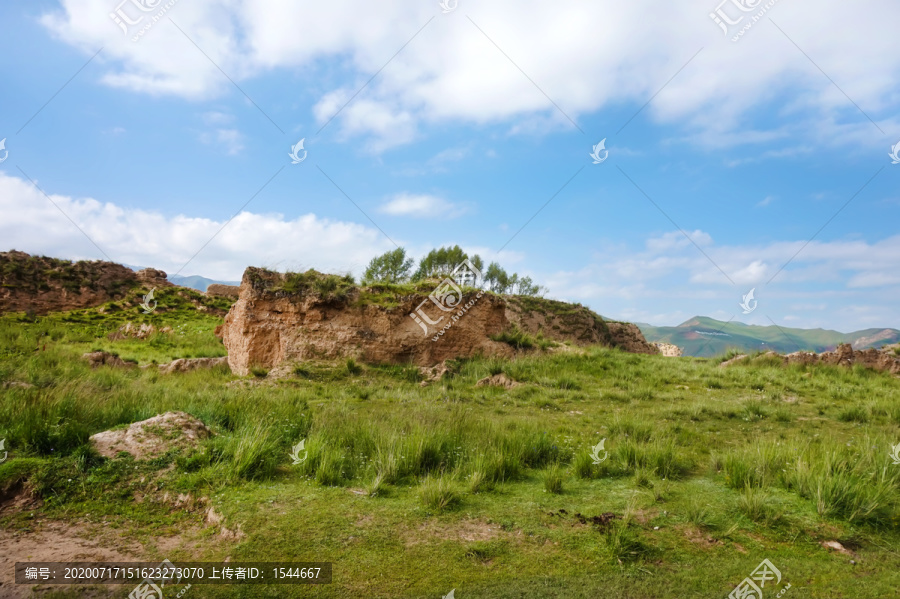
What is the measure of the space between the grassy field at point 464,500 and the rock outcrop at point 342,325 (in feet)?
25.6

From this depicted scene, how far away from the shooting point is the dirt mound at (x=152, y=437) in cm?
590

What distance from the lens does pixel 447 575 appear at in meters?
3.90

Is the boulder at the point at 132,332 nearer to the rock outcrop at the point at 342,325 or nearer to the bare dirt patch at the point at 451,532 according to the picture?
the rock outcrop at the point at 342,325

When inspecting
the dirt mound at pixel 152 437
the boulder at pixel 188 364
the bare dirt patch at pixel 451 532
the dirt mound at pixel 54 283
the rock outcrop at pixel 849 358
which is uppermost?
the dirt mound at pixel 54 283

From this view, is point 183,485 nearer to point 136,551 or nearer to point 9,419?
point 136,551

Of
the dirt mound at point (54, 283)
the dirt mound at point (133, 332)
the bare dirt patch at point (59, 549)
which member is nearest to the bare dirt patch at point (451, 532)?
the bare dirt patch at point (59, 549)

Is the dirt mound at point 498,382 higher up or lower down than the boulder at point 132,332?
A: lower down

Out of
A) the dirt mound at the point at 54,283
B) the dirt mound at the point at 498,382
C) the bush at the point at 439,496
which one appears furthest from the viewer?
the dirt mound at the point at 54,283

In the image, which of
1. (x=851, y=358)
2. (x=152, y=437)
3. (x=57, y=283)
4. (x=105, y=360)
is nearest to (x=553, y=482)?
(x=152, y=437)

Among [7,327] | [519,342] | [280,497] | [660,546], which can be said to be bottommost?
[660,546]

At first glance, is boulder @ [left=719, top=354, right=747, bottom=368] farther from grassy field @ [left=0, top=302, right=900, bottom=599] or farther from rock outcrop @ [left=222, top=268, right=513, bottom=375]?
rock outcrop @ [left=222, top=268, right=513, bottom=375]

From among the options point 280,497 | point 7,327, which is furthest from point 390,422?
point 7,327

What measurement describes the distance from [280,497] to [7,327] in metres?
26.6

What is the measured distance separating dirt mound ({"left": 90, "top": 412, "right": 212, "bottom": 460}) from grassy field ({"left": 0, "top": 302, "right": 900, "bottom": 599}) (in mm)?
201
